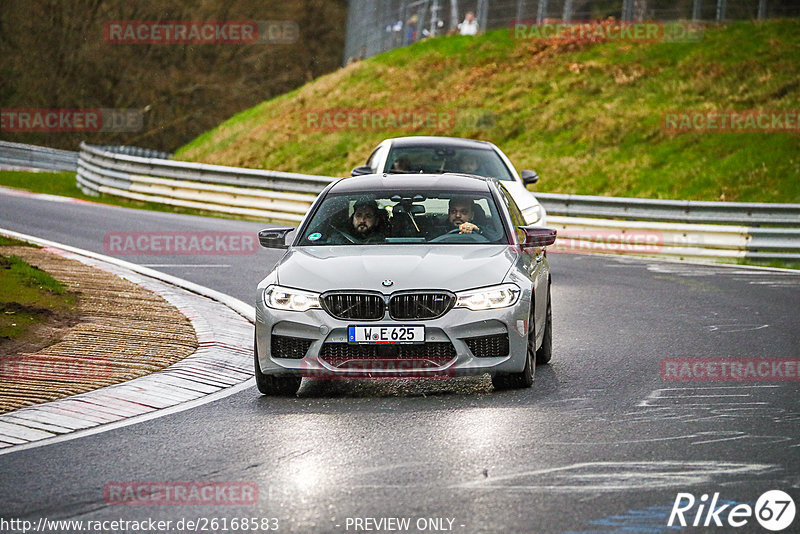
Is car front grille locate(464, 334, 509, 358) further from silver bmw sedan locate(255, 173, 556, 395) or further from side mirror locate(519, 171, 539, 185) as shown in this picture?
side mirror locate(519, 171, 539, 185)

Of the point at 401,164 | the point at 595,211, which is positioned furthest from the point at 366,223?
the point at 595,211

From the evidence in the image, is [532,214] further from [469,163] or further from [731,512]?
[731,512]

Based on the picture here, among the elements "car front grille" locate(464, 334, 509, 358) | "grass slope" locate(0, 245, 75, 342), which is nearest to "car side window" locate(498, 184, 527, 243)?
"car front grille" locate(464, 334, 509, 358)

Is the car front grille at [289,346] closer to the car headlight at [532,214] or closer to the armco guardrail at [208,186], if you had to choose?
the car headlight at [532,214]

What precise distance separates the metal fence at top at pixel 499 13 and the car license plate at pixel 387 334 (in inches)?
1277

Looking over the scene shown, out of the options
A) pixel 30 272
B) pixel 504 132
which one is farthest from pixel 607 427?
pixel 504 132

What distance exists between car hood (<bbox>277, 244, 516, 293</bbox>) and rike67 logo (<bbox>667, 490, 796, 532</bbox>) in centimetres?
305

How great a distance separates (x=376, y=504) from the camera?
6070 mm

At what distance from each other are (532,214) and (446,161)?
1380mm

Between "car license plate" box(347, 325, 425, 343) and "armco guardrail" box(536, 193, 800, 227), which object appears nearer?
"car license plate" box(347, 325, 425, 343)

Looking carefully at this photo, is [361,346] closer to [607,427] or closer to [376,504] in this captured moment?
[607,427]

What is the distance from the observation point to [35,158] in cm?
4897

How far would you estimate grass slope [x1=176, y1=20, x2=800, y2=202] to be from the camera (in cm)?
2961

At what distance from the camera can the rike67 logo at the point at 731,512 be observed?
18.9ft
